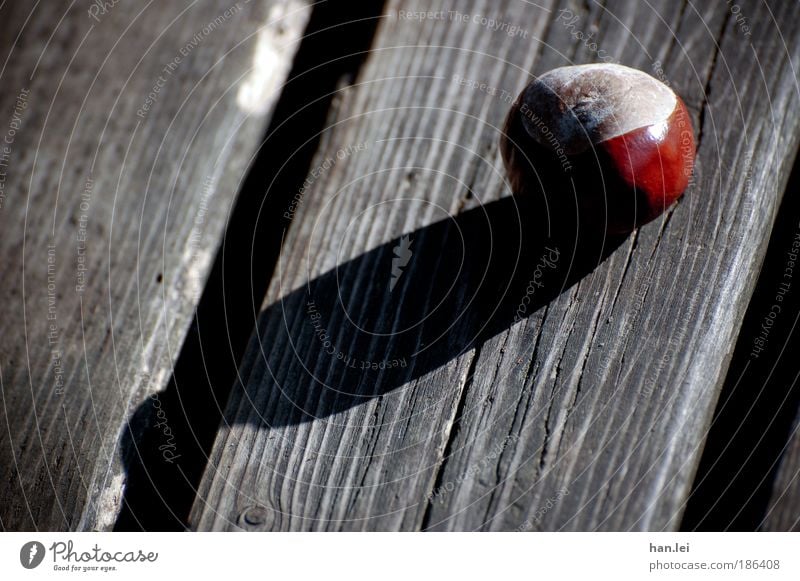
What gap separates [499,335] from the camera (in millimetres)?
649

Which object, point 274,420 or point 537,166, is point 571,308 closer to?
point 537,166

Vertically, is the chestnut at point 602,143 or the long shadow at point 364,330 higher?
the chestnut at point 602,143

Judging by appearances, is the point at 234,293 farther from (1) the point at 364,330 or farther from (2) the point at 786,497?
(2) the point at 786,497

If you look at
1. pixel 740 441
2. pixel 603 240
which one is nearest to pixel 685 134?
pixel 603 240

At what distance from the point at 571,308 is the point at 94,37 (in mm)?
718

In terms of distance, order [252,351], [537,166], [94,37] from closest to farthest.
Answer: [537,166]
[252,351]
[94,37]

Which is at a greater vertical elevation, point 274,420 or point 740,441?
point 740,441

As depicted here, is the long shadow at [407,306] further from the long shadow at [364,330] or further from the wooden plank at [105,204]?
the wooden plank at [105,204]

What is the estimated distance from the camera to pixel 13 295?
28.9 inches

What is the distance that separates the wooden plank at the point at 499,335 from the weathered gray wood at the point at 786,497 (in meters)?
0.08

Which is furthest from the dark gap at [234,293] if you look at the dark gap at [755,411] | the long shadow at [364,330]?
the dark gap at [755,411]

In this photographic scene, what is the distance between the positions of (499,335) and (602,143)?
220mm

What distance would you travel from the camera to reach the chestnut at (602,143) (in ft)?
1.84

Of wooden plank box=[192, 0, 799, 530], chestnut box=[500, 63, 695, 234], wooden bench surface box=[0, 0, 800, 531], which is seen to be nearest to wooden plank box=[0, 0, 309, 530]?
wooden bench surface box=[0, 0, 800, 531]
